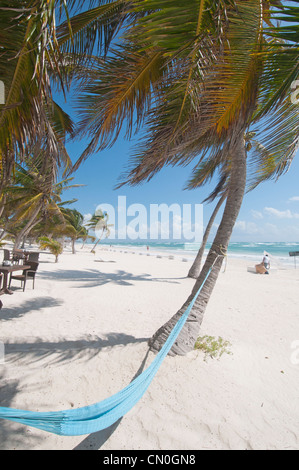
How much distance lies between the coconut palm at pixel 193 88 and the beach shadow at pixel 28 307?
9.37 ft

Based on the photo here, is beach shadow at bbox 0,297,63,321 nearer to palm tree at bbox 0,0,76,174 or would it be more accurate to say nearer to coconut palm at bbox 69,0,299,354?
coconut palm at bbox 69,0,299,354

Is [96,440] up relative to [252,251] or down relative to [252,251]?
up

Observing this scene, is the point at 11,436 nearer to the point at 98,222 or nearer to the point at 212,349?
the point at 212,349

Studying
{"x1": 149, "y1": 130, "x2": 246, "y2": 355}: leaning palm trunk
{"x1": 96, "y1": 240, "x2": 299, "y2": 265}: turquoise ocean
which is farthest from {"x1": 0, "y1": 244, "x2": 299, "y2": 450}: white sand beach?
{"x1": 96, "y1": 240, "x2": 299, "y2": 265}: turquoise ocean

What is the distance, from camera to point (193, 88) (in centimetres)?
214

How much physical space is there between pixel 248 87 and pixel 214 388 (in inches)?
123

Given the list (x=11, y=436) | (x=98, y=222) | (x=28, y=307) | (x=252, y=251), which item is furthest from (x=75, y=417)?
(x=252, y=251)

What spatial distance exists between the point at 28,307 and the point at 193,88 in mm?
4929

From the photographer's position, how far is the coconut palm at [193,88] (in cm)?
157

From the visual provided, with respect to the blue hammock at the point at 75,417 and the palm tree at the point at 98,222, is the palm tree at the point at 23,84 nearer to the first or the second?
the blue hammock at the point at 75,417

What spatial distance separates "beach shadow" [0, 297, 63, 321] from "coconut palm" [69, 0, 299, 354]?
2856 millimetres

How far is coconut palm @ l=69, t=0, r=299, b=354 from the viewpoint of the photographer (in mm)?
1575

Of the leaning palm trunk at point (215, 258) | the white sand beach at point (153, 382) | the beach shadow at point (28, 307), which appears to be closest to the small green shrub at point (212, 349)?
the white sand beach at point (153, 382)

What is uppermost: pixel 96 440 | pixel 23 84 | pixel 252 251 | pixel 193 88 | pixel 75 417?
pixel 193 88
